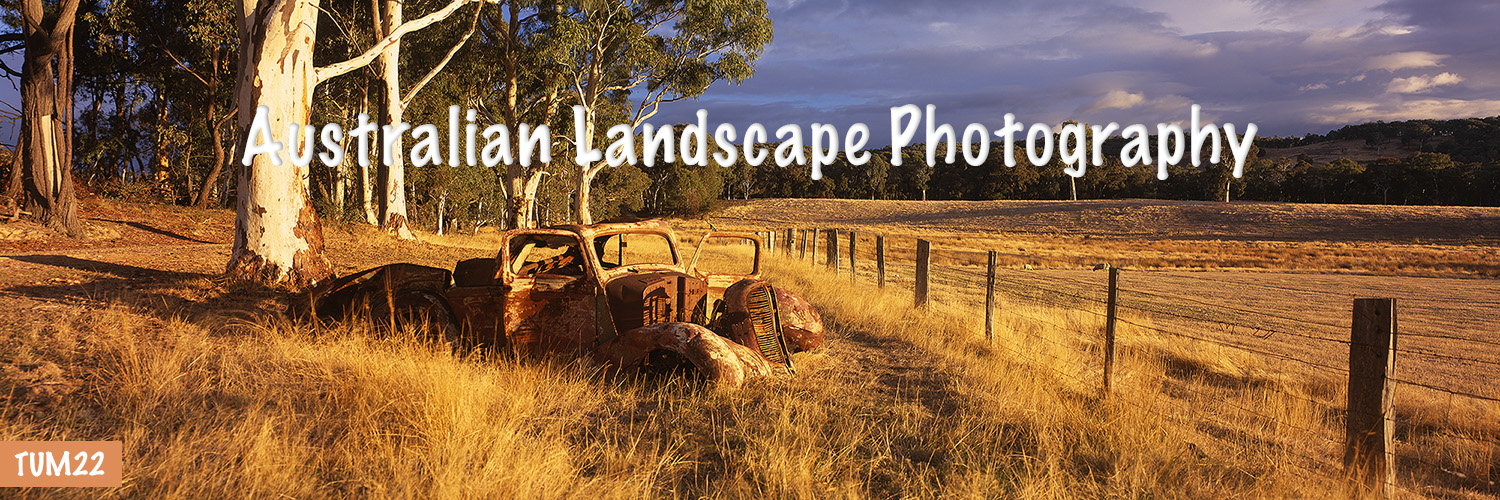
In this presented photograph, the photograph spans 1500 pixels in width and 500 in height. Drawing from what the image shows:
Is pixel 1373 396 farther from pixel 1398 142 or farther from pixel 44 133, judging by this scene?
pixel 1398 142

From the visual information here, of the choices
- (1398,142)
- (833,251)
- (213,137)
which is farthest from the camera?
(1398,142)

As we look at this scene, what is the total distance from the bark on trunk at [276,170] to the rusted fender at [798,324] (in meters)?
5.88

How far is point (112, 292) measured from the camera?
769 cm

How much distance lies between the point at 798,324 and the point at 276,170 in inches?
260

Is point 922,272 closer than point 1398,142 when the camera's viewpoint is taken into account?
Yes

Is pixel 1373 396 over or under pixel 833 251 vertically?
over

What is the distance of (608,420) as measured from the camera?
4.92 m

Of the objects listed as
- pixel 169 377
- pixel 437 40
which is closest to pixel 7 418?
pixel 169 377

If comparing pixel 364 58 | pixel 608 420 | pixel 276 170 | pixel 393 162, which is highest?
pixel 364 58

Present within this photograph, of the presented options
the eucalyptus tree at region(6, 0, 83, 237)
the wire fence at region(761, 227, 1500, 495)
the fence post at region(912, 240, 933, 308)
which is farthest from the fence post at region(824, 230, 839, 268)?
the eucalyptus tree at region(6, 0, 83, 237)

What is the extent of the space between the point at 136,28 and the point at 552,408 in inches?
998

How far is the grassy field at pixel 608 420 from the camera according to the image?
3855 millimetres

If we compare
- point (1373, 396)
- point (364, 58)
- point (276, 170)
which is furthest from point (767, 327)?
point (364, 58)

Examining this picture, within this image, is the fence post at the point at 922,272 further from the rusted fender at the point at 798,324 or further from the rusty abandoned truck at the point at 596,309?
the rusty abandoned truck at the point at 596,309
